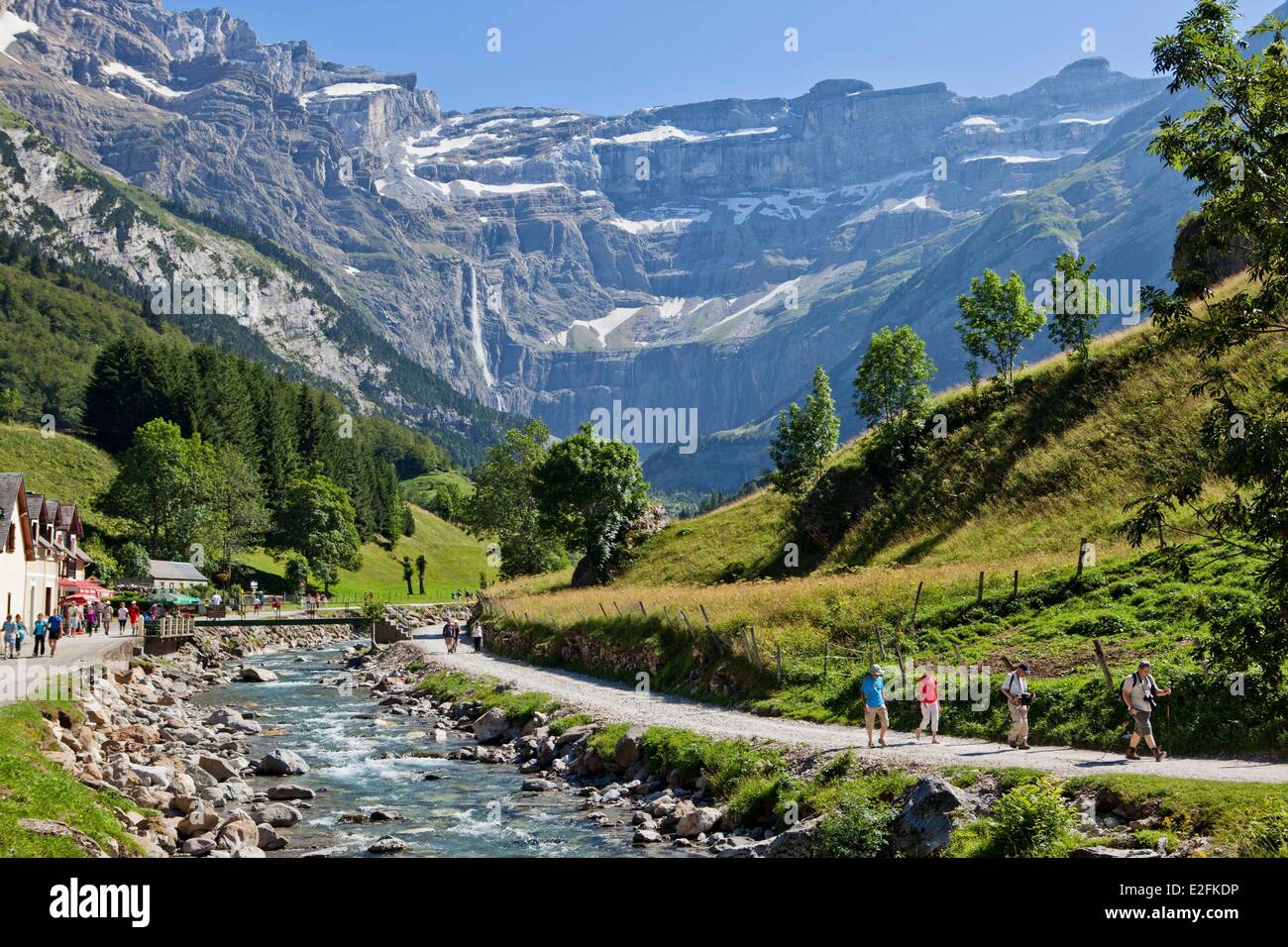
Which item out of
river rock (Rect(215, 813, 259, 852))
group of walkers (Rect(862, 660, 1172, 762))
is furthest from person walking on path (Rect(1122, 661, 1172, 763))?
river rock (Rect(215, 813, 259, 852))

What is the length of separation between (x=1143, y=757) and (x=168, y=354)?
15865 cm

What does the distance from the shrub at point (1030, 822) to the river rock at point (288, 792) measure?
786 inches

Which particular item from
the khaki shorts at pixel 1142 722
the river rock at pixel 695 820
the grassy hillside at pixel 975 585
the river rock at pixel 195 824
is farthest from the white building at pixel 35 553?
the khaki shorts at pixel 1142 722

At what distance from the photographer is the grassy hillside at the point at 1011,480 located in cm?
5144

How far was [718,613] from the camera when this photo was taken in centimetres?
4616

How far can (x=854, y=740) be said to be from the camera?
95.2 feet

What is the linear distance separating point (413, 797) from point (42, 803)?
39.3 feet

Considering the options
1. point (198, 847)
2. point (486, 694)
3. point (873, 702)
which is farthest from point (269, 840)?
point (486, 694)

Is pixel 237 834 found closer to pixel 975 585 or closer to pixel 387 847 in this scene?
pixel 387 847

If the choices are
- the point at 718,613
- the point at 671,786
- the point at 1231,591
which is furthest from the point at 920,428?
the point at 671,786

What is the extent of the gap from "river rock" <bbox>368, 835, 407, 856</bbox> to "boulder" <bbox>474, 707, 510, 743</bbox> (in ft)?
56.4

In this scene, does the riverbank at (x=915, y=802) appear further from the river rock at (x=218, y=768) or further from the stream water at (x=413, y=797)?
the river rock at (x=218, y=768)

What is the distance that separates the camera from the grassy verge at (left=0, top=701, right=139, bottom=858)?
17.7 m

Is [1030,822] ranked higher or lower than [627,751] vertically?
higher
